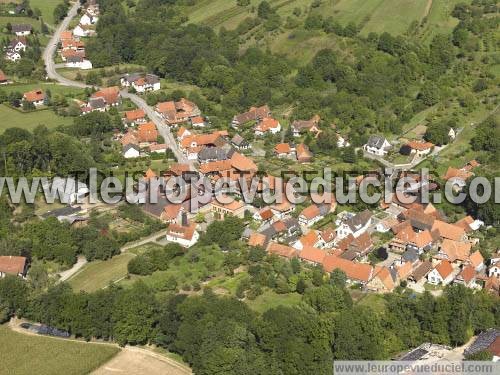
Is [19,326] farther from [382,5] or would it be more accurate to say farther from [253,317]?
[382,5]

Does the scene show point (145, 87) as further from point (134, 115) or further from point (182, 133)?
point (182, 133)

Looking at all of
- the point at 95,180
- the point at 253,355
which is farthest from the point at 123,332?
the point at 95,180

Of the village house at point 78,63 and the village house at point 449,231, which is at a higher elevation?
the village house at point 78,63

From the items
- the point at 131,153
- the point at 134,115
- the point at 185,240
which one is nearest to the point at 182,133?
the point at 131,153

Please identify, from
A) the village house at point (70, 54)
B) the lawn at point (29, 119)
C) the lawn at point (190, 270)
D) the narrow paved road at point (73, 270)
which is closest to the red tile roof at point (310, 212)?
the lawn at point (190, 270)

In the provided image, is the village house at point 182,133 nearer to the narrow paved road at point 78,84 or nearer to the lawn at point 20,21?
the narrow paved road at point 78,84

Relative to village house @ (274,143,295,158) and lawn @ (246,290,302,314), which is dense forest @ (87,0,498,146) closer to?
village house @ (274,143,295,158)
